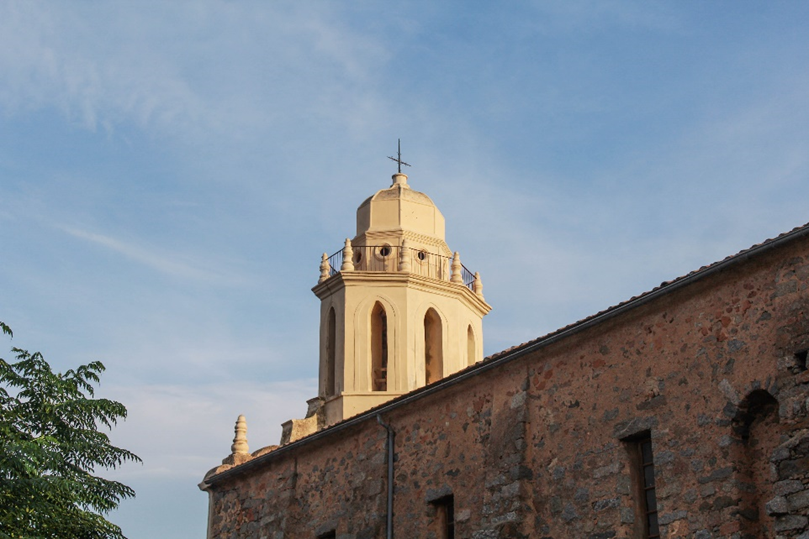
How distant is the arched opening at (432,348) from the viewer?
1229 inches

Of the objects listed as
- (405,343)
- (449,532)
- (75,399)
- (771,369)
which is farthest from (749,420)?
(405,343)

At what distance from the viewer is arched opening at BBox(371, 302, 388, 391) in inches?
1203

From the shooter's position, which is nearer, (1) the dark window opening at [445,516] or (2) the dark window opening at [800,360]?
(2) the dark window opening at [800,360]

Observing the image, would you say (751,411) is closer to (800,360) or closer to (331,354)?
(800,360)

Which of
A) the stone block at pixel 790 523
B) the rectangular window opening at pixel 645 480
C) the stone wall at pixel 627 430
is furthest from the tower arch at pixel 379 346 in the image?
the stone block at pixel 790 523

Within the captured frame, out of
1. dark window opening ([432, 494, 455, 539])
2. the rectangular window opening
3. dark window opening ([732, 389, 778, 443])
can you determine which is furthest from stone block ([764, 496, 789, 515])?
dark window opening ([432, 494, 455, 539])

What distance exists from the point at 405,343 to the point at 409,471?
36.1 ft

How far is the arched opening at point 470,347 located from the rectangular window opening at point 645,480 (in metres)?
16.3

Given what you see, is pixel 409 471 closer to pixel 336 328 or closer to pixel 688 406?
pixel 688 406

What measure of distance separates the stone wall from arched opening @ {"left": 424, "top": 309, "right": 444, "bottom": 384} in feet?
32.5

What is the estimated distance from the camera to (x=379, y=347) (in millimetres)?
31203

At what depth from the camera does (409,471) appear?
19.8m

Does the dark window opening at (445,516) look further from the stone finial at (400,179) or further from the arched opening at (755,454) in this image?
the stone finial at (400,179)

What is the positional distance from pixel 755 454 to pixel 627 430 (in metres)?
1.96
